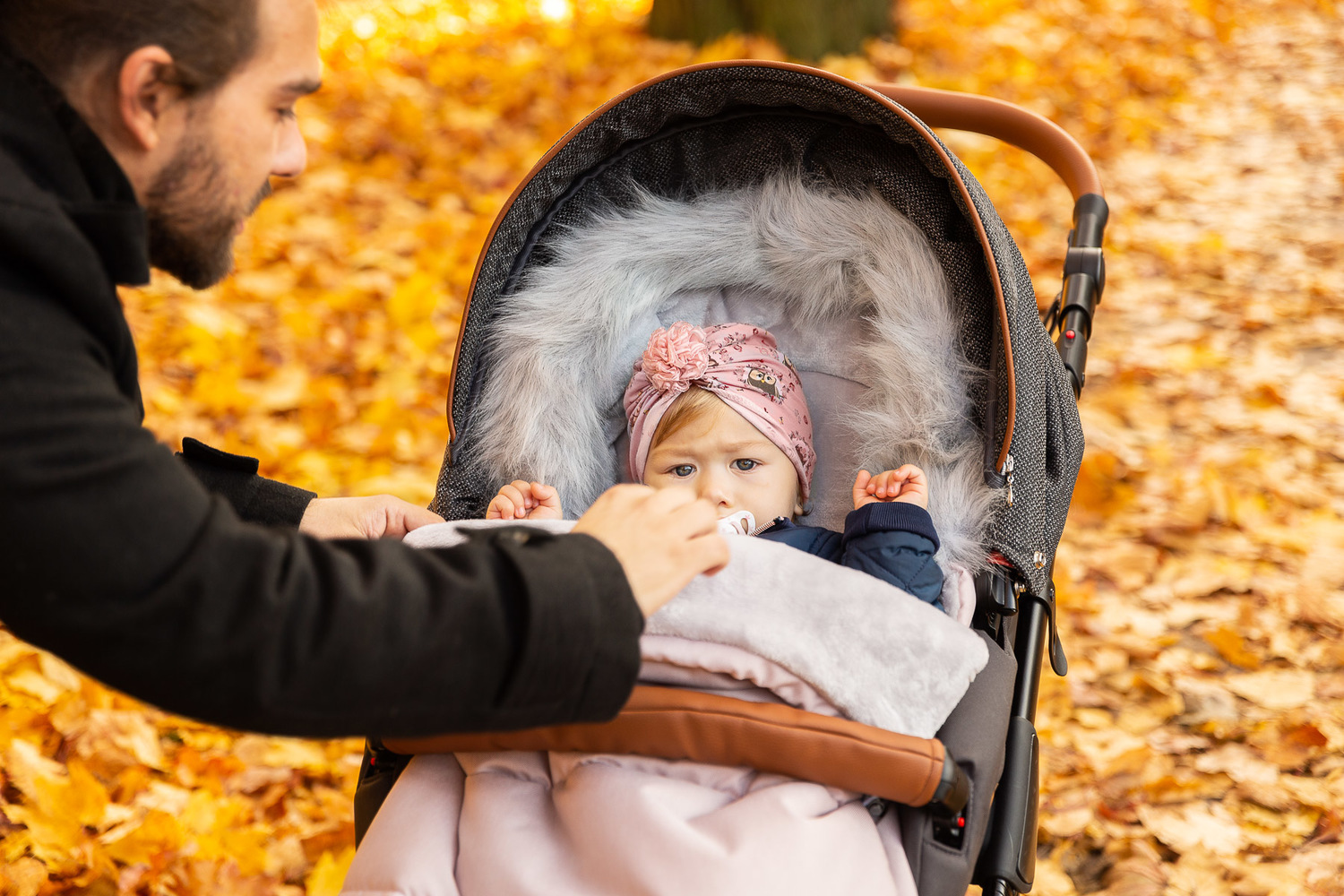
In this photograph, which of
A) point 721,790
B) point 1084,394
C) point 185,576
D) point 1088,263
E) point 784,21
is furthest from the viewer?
point 784,21

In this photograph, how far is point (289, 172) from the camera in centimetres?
137

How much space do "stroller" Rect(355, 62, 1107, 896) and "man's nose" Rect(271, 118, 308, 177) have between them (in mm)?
611

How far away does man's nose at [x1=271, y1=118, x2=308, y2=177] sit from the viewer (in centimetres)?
135

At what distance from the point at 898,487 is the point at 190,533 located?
1.17m

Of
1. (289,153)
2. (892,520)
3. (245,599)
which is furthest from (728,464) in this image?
(245,599)

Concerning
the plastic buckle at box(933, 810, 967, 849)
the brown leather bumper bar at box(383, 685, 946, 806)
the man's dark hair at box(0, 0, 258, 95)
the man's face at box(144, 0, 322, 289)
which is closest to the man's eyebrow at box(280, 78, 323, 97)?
the man's face at box(144, 0, 322, 289)

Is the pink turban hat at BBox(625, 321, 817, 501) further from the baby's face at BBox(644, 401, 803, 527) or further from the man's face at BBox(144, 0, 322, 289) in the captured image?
the man's face at BBox(144, 0, 322, 289)

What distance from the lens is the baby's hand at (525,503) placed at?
6.23 feet

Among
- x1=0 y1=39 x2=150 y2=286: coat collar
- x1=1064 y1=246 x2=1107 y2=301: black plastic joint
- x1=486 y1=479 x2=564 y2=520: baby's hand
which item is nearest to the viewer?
x1=0 y1=39 x2=150 y2=286: coat collar

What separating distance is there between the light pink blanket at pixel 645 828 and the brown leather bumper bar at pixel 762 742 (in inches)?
1.3

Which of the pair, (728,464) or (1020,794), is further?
(728,464)

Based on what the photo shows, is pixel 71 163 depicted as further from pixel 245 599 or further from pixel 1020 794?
pixel 1020 794

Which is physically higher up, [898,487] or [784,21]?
[784,21]

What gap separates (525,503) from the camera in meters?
1.95
